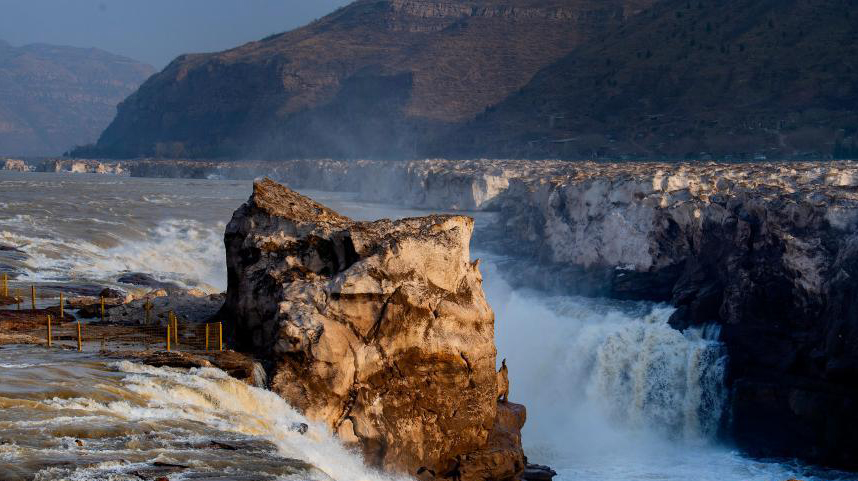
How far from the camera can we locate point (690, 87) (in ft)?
395

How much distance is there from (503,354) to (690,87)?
8655cm

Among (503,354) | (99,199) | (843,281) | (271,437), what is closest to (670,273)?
(503,354)

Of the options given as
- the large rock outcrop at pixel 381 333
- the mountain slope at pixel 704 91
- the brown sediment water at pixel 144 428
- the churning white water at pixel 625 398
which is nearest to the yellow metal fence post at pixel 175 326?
the large rock outcrop at pixel 381 333

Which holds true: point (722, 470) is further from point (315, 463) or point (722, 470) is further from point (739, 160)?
point (739, 160)

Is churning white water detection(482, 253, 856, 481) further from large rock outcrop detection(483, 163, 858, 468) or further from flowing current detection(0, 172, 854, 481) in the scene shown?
large rock outcrop detection(483, 163, 858, 468)

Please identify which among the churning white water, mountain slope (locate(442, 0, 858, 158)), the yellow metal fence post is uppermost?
mountain slope (locate(442, 0, 858, 158))

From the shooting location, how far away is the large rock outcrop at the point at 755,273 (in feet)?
102

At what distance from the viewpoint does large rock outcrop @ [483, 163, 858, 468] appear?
3105 cm

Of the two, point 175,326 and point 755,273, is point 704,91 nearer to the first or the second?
point 755,273

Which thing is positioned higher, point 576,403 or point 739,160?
point 739,160

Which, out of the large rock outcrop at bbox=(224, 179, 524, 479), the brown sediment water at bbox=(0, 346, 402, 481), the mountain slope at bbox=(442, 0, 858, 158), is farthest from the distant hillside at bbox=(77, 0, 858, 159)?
the brown sediment water at bbox=(0, 346, 402, 481)

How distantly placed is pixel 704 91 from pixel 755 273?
84.7 meters

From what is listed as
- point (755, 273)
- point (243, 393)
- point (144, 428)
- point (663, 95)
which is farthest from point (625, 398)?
point (663, 95)

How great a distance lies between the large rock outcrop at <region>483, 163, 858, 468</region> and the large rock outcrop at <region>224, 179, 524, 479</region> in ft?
37.2
